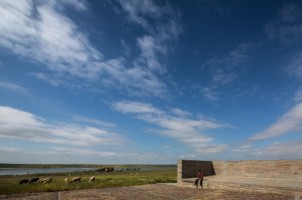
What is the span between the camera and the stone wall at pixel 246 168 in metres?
18.0

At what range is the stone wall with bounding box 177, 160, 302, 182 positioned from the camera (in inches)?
711

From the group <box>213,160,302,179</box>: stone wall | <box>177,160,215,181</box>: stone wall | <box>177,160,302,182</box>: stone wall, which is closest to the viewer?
<box>213,160,302,179</box>: stone wall

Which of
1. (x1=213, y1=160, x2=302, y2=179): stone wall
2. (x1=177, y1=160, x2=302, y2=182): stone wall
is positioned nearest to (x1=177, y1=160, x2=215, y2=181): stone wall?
(x1=177, y1=160, x2=302, y2=182): stone wall

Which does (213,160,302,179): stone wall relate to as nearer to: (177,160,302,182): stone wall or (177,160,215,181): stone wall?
(177,160,302,182): stone wall

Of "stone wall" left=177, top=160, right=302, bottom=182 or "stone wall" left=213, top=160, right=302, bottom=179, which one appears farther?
"stone wall" left=177, top=160, right=302, bottom=182

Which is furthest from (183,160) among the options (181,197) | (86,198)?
(86,198)

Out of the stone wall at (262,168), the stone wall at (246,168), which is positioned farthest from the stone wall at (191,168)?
the stone wall at (262,168)

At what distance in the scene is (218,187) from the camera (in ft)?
54.4

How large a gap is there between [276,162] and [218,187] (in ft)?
18.1

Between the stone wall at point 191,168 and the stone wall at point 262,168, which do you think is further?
the stone wall at point 191,168

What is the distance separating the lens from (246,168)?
21.0 m

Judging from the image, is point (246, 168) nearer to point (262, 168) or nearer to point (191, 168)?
point (262, 168)

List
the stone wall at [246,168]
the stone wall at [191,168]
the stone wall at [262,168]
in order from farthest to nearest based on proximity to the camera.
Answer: the stone wall at [191,168], the stone wall at [246,168], the stone wall at [262,168]

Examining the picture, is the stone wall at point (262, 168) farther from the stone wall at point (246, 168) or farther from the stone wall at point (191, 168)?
the stone wall at point (191, 168)
